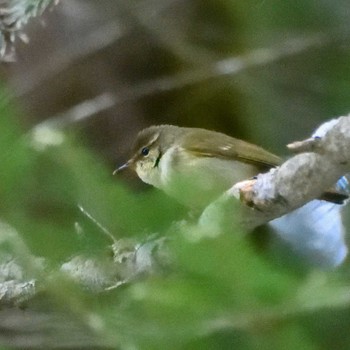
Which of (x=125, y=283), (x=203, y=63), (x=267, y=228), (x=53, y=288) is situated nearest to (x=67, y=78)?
(x=203, y=63)

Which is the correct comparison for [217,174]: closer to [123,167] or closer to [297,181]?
[297,181]

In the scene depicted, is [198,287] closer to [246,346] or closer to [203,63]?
[246,346]

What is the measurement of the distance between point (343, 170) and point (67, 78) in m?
0.90

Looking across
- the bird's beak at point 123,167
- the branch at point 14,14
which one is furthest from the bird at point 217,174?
the branch at point 14,14

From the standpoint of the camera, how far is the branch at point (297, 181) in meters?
0.50

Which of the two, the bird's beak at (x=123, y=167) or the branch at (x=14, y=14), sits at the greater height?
the bird's beak at (x=123, y=167)

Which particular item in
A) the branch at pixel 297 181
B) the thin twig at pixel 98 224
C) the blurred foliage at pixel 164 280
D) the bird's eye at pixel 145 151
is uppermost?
the bird's eye at pixel 145 151

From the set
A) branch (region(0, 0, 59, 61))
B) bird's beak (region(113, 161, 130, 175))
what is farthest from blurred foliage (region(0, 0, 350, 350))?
bird's beak (region(113, 161, 130, 175))

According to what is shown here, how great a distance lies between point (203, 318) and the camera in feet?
1.34

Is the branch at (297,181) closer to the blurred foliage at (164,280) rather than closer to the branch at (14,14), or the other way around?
the blurred foliage at (164,280)

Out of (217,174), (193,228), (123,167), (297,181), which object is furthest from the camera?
(123,167)

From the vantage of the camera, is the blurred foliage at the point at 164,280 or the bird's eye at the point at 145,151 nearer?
the blurred foliage at the point at 164,280

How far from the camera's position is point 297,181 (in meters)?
0.54

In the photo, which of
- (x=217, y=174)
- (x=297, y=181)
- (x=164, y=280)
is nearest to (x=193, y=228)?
(x=164, y=280)
